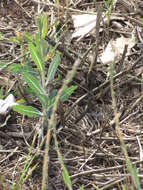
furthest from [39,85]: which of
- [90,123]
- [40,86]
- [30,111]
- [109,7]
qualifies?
[109,7]

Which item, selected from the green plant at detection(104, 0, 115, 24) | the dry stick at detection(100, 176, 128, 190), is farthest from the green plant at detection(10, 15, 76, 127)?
the green plant at detection(104, 0, 115, 24)

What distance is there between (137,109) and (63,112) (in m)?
0.33

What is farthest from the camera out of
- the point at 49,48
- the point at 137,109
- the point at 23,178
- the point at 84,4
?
the point at 84,4

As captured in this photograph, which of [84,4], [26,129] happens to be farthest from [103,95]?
[84,4]

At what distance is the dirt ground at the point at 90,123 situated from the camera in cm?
160

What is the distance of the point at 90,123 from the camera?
1.81 metres

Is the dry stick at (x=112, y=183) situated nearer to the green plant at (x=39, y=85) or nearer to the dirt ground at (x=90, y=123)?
the dirt ground at (x=90, y=123)

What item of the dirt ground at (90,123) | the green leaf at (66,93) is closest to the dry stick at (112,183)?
the dirt ground at (90,123)

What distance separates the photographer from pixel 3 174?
1622mm

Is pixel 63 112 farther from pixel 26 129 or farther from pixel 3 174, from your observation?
pixel 3 174

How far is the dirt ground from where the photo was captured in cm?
160

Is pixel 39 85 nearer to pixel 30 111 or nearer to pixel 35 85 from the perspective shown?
pixel 35 85

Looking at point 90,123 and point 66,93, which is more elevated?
point 66,93

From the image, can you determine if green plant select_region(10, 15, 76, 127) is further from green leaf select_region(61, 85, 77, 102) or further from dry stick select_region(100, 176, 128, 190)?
dry stick select_region(100, 176, 128, 190)
